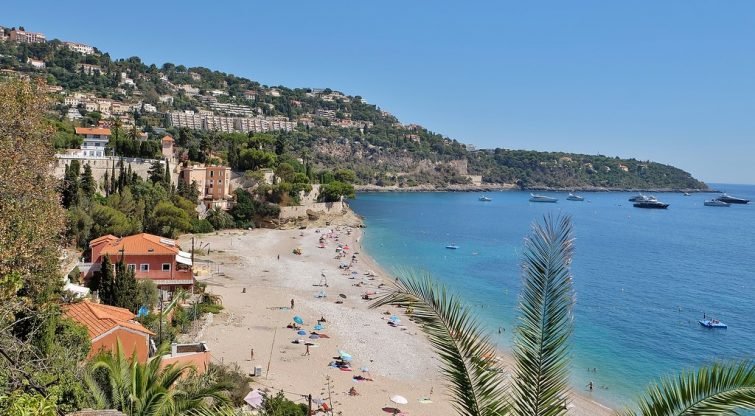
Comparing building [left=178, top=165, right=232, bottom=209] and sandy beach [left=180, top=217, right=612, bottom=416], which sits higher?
building [left=178, top=165, right=232, bottom=209]

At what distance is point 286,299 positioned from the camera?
27.7 m

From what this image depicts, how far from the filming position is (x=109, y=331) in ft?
39.6

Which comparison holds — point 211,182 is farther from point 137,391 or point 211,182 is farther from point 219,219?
point 137,391

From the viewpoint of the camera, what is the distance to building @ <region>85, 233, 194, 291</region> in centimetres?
2159

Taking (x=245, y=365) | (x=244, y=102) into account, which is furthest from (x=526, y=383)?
(x=244, y=102)

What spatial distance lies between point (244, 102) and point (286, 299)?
448 feet

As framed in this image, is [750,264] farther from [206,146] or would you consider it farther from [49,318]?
[49,318]

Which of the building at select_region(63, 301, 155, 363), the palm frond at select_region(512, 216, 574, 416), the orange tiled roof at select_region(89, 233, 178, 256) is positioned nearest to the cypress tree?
the orange tiled roof at select_region(89, 233, 178, 256)

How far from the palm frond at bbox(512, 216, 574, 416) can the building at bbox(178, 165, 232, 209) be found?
4632 centimetres

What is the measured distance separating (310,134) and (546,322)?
137634mm

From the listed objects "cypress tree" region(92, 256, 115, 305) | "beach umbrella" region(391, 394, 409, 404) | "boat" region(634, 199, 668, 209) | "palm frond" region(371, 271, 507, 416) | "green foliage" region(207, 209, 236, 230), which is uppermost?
"palm frond" region(371, 271, 507, 416)

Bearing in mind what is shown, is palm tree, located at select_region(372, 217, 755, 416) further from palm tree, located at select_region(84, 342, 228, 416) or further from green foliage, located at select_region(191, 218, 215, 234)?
green foliage, located at select_region(191, 218, 215, 234)

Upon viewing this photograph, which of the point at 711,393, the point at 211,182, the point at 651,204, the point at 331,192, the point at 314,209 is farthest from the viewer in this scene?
the point at 651,204

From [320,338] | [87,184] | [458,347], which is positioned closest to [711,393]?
[458,347]
